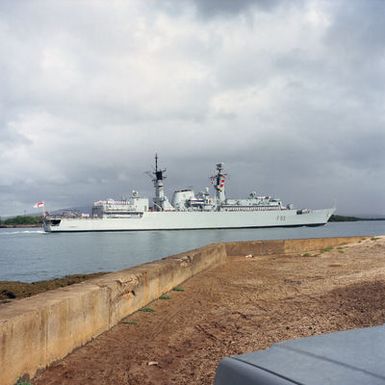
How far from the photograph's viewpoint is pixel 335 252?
42.3ft

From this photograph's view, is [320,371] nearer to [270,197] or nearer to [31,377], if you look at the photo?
[31,377]

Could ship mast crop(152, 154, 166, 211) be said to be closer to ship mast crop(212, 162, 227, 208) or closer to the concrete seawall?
ship mast crop(212, 162, 227, 208)

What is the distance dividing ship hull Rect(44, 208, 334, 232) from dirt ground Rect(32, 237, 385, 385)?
62.6 metres

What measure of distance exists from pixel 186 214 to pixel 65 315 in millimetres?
68538

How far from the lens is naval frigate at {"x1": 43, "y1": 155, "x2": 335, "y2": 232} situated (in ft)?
229

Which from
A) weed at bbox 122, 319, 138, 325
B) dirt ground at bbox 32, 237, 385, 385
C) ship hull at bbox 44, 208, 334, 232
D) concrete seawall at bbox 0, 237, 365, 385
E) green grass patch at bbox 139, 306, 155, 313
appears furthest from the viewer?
ship hull at bbox 44, 208, 334, 232

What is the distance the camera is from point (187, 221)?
72.9 metres

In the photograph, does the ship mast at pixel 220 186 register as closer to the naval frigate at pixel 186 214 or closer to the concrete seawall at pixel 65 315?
the naval frigate at pixel 186 214

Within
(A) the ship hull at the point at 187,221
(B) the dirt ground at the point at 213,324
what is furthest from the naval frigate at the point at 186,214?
(B) the dirt ground at the point at 213,324

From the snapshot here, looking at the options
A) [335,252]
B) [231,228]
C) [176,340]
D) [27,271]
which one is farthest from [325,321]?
[231,228]

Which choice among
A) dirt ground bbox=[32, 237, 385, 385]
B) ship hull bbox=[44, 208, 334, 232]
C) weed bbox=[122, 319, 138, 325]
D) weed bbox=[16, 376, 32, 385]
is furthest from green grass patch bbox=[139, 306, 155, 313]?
ship hull bbox=[44, 208, 334, 232]

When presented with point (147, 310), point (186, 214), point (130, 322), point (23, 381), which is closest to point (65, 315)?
point (23, 381)

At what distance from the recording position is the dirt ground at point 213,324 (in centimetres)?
342

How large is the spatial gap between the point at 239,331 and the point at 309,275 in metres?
4.29
